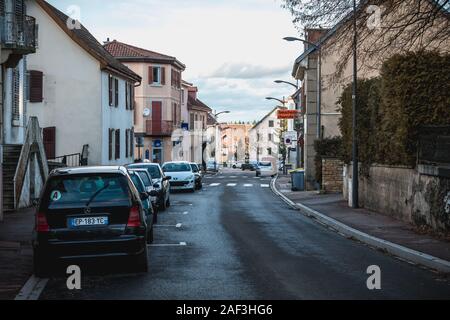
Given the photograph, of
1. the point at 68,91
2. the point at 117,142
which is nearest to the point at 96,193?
the point at 68,91

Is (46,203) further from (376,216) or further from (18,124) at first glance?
(18,124)

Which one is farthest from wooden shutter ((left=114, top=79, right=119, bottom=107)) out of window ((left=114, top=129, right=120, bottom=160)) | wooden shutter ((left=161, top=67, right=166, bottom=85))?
wooden shutter ((left=161, top=67, right=166, bottom=85))

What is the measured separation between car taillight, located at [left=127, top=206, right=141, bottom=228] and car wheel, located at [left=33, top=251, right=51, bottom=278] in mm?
1387

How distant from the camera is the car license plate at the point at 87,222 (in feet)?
34.6

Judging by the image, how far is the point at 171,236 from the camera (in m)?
17.2

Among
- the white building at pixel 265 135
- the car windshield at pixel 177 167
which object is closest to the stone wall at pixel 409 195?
the car windshield at pixel 177 167

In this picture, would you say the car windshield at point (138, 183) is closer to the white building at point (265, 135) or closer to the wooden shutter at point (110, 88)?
the wooden shutter at point (110, 88)

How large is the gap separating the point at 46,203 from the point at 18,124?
17554mm

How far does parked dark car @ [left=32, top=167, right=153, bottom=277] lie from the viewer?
34.5 ft

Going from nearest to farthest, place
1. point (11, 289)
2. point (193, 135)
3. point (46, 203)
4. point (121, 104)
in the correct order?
point (11, 289) → point (46, 203) → point (121, 104) → point (193, 135)

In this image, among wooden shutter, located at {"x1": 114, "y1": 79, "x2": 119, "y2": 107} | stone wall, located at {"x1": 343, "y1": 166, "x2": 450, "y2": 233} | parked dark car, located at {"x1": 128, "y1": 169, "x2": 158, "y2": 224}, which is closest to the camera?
parked dark car, located at {"x1": 128, "y1": 169, "x2": 158, "y2": 224}

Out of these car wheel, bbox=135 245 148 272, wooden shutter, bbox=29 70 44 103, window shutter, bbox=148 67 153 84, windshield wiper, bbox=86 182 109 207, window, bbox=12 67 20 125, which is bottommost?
car wheel, bbox=135 245 148 272

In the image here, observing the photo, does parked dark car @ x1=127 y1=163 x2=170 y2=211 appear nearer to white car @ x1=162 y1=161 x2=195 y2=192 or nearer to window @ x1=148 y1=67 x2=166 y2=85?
white car @ x1=162 y1=161 x2=195 y2=192
